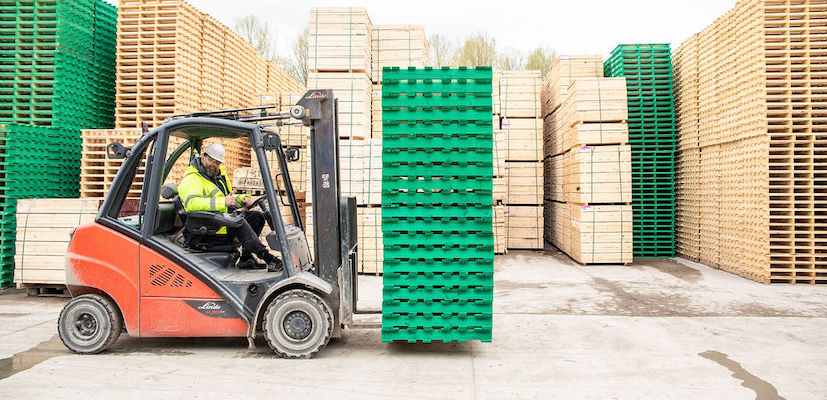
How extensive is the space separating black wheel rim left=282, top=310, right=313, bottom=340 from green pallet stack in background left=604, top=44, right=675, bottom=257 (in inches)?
379

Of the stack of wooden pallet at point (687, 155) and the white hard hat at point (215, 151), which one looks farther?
the stack of wooden pallet at point (687, 155)

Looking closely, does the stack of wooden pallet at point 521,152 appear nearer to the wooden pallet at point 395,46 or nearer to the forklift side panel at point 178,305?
the wooden pallet at point 395,46

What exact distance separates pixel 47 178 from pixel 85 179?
736 millimetres

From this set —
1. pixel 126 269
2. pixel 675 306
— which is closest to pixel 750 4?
pixel 675 306

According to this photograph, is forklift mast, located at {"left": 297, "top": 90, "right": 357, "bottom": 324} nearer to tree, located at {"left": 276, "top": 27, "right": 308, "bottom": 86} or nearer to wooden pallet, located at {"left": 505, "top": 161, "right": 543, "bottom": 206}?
wooden pallet, located at {"left": 505, "top": 161, "right": 543, "bottom": 206}

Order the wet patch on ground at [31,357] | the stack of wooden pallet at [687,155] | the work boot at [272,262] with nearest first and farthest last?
the wet patch on ground at [31,357]
the work boot at [272,262]
the stack of wooden pallet at [687,155]

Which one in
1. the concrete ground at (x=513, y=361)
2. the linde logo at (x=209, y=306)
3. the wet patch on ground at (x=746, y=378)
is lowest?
the wet patch on ground at (x=746, y=378)

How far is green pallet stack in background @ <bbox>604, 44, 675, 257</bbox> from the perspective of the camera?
12.2 m

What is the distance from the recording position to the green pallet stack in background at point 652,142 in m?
12.2

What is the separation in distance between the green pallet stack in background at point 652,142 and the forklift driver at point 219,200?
9670 millimetres

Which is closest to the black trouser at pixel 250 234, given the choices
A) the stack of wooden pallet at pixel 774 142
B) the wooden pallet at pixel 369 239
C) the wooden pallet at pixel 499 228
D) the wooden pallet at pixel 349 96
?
the wooden pallet at pixel 369 239

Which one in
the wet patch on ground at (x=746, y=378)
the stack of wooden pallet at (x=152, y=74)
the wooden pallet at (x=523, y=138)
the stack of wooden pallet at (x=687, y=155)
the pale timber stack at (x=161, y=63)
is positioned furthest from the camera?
the wooden pallet at (x=523, y=138)

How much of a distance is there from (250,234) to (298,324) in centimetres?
106

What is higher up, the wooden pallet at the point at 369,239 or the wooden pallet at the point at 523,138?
the wooden pallet at the point at 523,138
